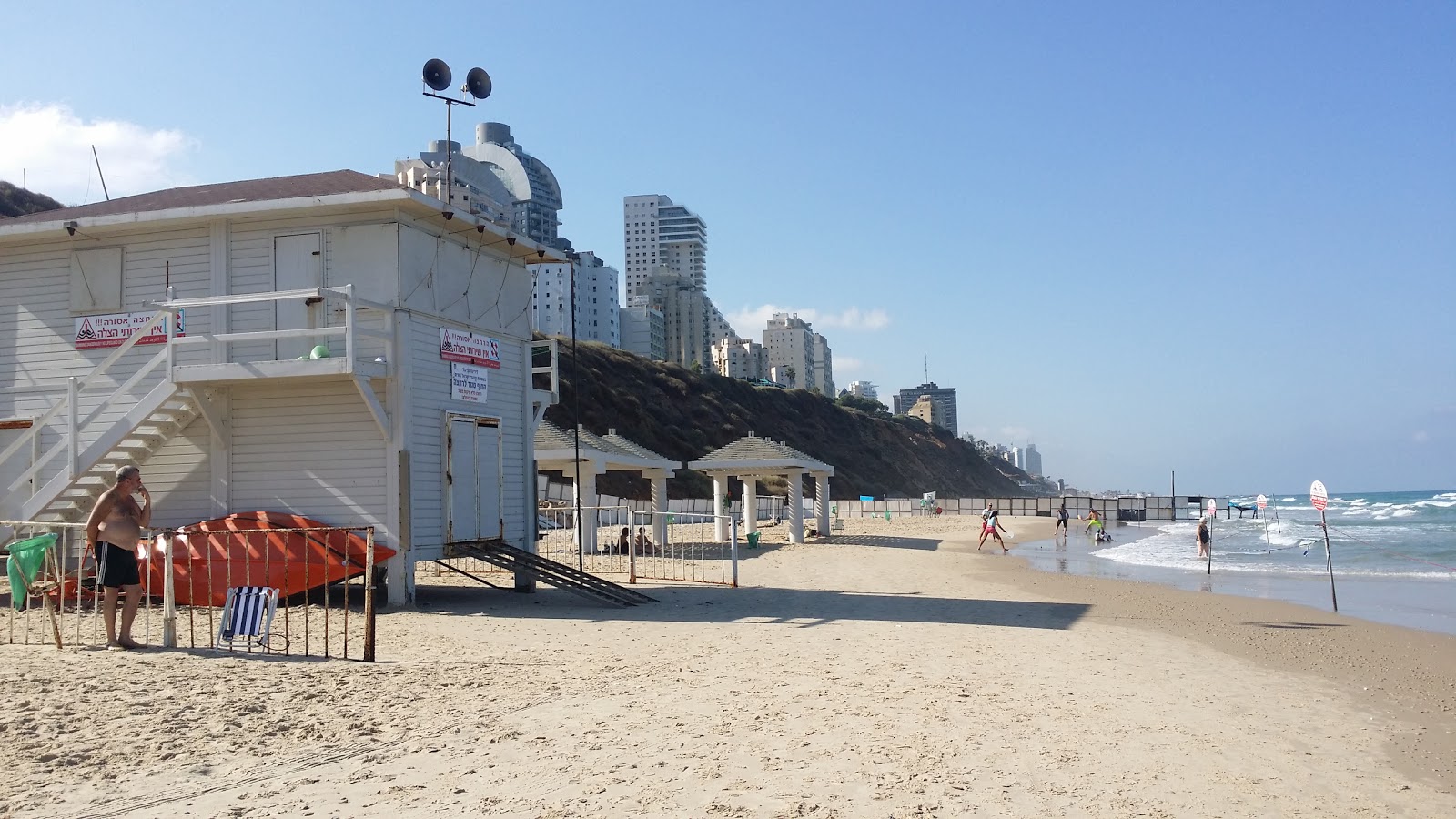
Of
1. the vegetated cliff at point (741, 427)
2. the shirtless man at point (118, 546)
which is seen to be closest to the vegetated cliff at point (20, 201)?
the vegetated cliff at point (741, 427)

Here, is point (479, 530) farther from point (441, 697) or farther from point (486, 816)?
point (486, 816)

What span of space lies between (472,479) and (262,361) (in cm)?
350

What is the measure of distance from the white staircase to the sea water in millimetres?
18396

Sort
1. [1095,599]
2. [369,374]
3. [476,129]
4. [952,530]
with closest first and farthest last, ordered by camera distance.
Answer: [369,374] < [1095,599] < [952,530] < [476,129]

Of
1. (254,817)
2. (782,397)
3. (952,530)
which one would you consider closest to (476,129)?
(782,397)

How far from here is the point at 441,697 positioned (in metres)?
8.31

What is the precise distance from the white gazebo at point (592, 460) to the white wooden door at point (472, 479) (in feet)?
22.5

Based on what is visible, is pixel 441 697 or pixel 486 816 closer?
pixel 486 816

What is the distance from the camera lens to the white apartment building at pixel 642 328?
160 metres

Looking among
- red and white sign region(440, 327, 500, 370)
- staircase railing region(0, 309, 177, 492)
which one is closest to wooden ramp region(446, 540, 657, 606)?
red and white sign region(440, 327, 500, 370)

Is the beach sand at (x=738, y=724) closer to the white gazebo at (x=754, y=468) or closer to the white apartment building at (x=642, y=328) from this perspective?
the white gazebo at (x=754, y=468)

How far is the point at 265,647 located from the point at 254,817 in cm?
512

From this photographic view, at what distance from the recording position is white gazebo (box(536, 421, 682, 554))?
84.8 feet

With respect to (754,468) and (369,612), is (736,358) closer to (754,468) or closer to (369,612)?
(754,468)
